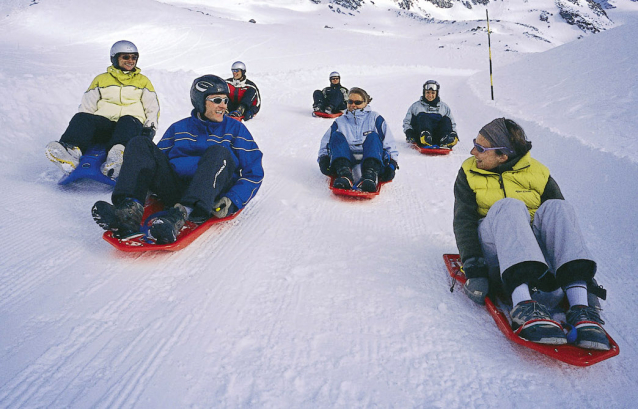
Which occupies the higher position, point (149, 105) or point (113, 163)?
point (149, 105)

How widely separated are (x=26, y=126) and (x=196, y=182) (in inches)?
Answer: 140

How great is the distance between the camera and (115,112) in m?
4.29

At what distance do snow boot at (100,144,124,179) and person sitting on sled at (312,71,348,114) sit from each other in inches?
213

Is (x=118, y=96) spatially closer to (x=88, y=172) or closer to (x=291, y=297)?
(x=88, y=172)

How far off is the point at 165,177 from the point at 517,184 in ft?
7.69

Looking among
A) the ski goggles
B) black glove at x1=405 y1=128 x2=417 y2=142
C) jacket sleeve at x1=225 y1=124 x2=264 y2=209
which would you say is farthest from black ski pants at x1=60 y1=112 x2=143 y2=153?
black glove at x1=405 y1=128 x2=417 y2=142

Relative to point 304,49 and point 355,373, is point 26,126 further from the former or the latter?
point 304,49

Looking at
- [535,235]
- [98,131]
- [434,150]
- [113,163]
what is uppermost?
[535,235]

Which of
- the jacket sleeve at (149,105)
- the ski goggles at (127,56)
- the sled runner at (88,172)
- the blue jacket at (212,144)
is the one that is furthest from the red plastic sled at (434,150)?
the sled runner at (88,172)

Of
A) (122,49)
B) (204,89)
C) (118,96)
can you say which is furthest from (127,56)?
(204,89)

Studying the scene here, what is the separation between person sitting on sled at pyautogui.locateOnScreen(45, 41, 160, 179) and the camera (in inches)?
153

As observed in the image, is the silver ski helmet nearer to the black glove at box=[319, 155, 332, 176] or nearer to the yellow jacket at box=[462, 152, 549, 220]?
the black glove at box=[319, 155, 332, 176]

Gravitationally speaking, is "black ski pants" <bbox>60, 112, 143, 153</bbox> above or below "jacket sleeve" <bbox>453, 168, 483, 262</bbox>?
below

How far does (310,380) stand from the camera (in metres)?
1.67
